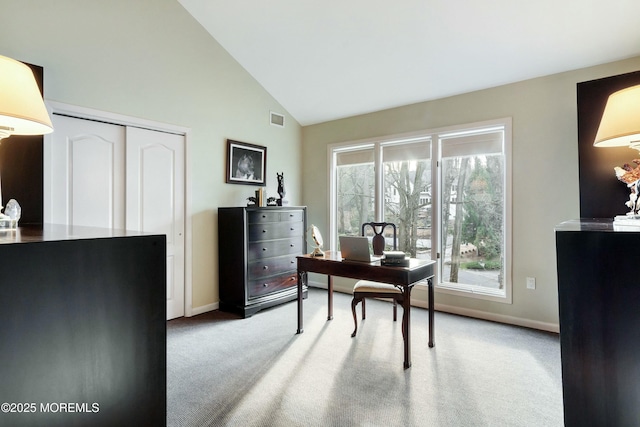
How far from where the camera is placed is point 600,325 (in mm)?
943

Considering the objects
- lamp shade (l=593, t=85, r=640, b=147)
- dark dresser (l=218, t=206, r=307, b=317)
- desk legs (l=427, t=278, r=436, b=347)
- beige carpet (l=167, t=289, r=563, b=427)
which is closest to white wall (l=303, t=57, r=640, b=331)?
beige carpet (l=167, t=289, r=563, b=427)

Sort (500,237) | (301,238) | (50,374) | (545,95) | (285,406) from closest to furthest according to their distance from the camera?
(50,374)
(285,406)
(545,95)
(500,237)
(301,238)

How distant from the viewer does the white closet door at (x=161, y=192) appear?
3223mm

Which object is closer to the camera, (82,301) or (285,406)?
(82,301)

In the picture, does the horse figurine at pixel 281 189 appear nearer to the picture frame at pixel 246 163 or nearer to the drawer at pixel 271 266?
the picture frame at pixel 246 163

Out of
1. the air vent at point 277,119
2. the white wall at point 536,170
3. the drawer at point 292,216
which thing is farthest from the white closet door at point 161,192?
the white wall at point 536,170

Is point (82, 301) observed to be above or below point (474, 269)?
above

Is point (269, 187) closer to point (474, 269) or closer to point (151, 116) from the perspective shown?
point (151, 116)

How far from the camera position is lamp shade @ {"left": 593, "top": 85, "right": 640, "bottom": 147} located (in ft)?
5.16

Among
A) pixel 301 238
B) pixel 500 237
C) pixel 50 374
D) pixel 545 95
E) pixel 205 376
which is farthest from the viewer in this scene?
pixel 301 238

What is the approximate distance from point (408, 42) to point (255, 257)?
281 cm

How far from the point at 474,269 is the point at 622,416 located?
116 inches

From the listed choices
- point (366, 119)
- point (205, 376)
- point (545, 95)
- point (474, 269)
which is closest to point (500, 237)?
point (474, 269)

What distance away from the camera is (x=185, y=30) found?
3.55 metres
